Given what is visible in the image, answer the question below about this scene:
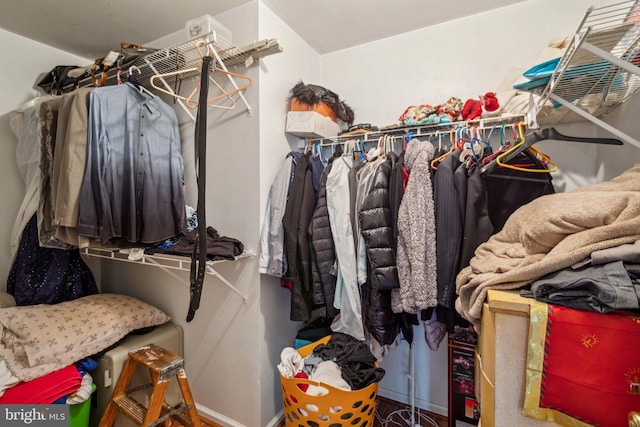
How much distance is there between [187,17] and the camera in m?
1.64

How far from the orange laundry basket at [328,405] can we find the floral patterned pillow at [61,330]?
38.5 inches

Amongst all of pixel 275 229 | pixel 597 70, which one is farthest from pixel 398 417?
pixel 597 70

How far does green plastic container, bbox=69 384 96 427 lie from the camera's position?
1336 mm

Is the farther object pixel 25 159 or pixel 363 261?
pixel 25 159

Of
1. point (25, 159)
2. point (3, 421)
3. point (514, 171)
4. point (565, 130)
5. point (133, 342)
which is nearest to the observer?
point (3, 421)

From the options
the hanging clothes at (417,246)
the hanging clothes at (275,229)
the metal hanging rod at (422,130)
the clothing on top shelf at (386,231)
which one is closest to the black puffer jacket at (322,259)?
the clothing on top shelf at (386,231)

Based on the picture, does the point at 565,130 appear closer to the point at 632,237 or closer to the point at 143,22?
the point at 632,237

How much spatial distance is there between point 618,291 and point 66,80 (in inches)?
107

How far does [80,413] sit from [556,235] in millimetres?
2135

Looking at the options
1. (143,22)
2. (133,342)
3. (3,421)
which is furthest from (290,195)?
(3,421)

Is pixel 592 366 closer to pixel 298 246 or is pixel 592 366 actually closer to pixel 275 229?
pixel 298 246

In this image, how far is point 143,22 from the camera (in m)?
1.67

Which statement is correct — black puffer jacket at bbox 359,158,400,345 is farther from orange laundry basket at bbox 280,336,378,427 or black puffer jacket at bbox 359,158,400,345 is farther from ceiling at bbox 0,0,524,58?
ceiling at bbox 0,0,524,58

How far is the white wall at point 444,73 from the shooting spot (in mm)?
1417
